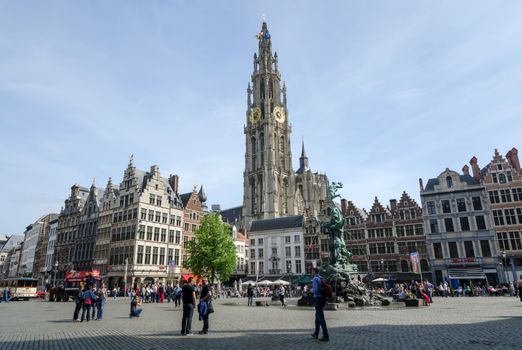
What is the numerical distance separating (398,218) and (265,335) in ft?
147

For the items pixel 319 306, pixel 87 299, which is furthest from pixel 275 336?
pixel 87 299

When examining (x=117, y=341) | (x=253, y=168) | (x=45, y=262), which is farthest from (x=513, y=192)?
(x=45, y=262)

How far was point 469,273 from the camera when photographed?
4366 cm

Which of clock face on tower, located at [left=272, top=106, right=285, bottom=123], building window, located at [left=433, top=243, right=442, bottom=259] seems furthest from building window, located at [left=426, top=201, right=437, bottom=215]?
clock face on tower, located at [left=272, top=106, right=285, bottom=123]

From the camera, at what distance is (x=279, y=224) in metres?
64.8

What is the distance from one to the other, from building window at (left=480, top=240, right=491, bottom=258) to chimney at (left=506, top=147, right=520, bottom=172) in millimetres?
10257

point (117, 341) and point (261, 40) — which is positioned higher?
point (261, 40)

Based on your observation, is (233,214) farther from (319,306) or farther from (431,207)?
(319,306)

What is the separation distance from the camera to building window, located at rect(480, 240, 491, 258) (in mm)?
43447

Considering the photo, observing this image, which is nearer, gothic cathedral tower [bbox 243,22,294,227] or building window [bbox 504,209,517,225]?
building window [bbox 504,209,517,225]

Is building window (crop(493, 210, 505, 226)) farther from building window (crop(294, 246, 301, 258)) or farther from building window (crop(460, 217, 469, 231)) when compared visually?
building window (crop(294, 246, 301, 258))

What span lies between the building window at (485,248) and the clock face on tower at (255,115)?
71232 millimetres

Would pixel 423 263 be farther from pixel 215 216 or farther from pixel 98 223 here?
pixel 98 223

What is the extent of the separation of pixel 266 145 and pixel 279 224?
1461 inches
